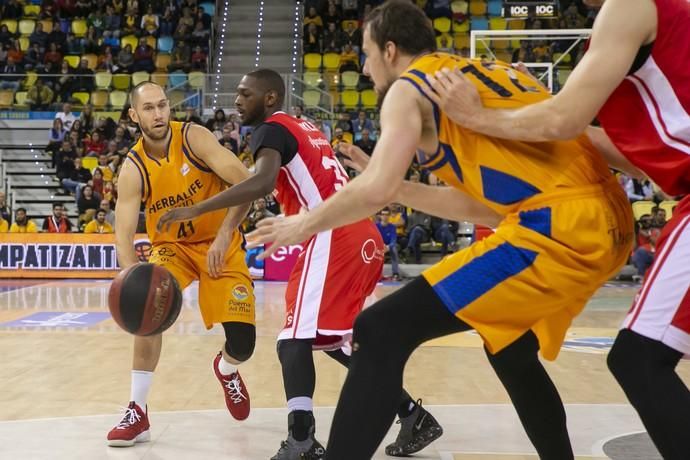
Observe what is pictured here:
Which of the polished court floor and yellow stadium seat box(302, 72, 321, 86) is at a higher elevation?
yellow stadium seat box(302, 72, 321, 86)

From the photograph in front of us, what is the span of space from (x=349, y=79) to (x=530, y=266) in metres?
15.5

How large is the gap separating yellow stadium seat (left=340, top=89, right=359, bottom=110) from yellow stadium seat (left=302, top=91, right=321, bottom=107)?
0.62 meters

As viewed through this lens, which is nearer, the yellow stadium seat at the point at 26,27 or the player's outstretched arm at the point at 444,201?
the player's outstretched arm at the point at 444,201

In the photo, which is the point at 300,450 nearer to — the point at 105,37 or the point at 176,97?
the point at 176,97

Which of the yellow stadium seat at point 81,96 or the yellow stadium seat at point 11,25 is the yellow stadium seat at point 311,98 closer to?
the yellow stadium seat at point 81,96

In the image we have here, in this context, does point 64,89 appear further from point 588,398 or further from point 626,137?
point 626,137

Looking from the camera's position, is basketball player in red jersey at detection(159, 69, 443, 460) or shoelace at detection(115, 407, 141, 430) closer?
basketball player in red jersey at detection(159, 69, 443, 460)

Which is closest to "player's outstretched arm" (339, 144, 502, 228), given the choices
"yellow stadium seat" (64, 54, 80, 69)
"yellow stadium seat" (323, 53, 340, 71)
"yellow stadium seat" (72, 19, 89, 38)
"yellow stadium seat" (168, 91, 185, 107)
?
"yellow stadium seat" (168, 91, 185, 107)

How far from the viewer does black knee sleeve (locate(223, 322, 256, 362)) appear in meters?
4.72

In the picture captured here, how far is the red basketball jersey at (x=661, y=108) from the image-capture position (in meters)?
2.42

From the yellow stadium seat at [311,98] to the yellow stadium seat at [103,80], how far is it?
13.7ft

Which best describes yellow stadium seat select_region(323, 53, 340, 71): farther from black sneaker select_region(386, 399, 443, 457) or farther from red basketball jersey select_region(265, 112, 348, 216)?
black sneaker select_region(386, 399, 443, 457)

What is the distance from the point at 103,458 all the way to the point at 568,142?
8.36 ft

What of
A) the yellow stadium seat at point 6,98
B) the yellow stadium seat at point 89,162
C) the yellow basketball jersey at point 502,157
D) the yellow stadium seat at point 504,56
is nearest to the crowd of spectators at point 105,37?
A: the yellow stadium seat at point 6,98
